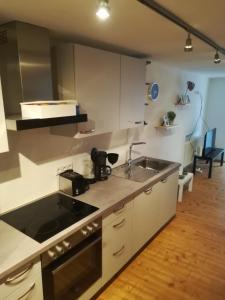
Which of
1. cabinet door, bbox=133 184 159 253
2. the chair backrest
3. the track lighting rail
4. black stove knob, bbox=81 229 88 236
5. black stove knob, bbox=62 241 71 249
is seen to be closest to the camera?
the track lighting rail

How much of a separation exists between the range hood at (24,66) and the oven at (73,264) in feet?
2.74

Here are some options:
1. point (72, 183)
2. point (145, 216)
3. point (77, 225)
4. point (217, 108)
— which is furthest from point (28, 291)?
point (217, 108)

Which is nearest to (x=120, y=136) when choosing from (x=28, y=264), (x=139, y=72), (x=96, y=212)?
(x=139, y=72)

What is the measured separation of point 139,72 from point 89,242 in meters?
1.77

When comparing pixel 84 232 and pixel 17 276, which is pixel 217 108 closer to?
pixel 84 232

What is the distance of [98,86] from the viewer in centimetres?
200

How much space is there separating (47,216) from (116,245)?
724mm

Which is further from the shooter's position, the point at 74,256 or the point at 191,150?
the point at 191,150

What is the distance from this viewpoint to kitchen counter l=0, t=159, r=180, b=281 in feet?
4.32

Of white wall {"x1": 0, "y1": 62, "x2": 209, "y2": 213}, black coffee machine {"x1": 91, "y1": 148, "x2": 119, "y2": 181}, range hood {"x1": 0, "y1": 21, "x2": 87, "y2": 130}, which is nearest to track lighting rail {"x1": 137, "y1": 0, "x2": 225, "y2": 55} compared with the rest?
range hood {"x1": 0, "y1": 21, "x2": 87, "y2": 130}

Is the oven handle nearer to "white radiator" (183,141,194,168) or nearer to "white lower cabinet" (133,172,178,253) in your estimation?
"white lower cabinet" (133,172,178,253)

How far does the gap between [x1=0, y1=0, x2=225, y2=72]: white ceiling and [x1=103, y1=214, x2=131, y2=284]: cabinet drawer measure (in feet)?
5.10

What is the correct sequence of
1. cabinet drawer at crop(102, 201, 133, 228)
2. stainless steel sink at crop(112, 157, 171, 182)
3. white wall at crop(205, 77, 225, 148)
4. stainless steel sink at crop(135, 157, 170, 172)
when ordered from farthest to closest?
white wall at crop(205, 77, 225, 148) → stainless steel sink at crop(135, 157, 170, 172) → stainless steel sink at crop(112, 157, 171, 182) → cabinet drawer at crop(102, 201, 133, 228)

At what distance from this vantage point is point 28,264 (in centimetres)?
137
